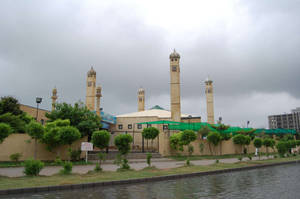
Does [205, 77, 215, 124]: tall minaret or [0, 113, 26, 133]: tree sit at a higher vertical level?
[205, 77, 215, 124]: tall minaret

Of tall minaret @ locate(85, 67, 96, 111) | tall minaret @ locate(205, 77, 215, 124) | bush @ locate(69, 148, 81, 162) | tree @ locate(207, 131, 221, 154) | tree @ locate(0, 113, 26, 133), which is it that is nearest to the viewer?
bush @ locate(69, 148, 81, 162)

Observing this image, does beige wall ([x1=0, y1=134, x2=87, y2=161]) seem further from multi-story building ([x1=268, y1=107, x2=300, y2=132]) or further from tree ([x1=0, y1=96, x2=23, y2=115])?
multi-story building ([x1=268, y1=107, x2=300, y2=132])

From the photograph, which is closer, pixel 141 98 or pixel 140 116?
pixel 140 116

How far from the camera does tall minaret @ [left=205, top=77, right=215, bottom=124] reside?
48753mm

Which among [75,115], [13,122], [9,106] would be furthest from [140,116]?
[13,122]

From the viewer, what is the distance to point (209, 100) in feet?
163

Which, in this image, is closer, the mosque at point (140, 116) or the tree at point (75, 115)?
the tree at point (75, 115)

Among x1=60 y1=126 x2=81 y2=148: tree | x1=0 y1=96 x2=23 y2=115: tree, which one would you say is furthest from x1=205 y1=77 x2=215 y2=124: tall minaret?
x1=60 y1=126 x2=81 y2=148: tree

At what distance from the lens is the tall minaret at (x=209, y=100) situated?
48.8m

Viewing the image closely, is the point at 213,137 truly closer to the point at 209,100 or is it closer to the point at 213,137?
the point at 213,137

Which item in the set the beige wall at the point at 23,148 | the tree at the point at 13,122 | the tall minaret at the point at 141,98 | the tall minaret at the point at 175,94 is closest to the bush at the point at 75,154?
the beige wall at the point at 23,148

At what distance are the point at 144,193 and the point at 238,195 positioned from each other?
2.82 metres

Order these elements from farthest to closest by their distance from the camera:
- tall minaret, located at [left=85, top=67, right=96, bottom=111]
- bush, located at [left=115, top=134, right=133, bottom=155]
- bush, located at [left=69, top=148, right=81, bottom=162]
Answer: tall minaret, located at [left=85, top=67, right=96, bottom=111] → bush, located at [left=69, top=148, right=81, bottom=162] → bush, located at [left=115, top=134, right=133, bottom=155]

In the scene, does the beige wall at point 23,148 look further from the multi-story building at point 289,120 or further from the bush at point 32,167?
the multi-story building at point 289,120
